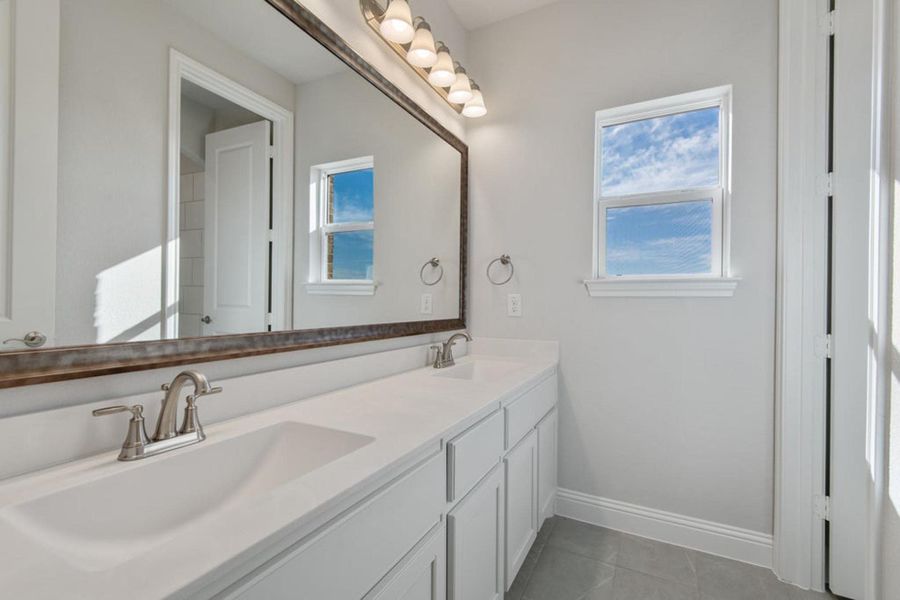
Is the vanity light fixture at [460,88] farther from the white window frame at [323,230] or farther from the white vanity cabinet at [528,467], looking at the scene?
the white vanity cabinet at [528,467]

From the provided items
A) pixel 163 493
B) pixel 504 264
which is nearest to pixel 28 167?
pixel 163 493

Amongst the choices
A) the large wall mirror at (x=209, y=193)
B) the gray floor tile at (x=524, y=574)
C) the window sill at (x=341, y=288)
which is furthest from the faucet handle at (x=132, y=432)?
the gray floor tile at (x=524, y=574)

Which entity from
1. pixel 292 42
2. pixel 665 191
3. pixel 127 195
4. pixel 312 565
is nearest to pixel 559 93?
pixel 665 191

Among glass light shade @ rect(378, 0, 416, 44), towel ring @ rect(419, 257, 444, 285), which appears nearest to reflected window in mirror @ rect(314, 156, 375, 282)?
towel ring @ rect(419, 257, 444, 285)

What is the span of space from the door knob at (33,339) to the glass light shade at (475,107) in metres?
1.98

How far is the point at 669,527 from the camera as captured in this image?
1909 mm

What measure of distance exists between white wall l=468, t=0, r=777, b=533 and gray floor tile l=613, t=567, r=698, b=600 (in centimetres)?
37

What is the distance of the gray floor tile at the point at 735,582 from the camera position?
157 centimetres

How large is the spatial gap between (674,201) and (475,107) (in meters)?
1.13

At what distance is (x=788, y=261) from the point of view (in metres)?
1.65

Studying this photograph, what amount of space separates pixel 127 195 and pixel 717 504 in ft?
7.99

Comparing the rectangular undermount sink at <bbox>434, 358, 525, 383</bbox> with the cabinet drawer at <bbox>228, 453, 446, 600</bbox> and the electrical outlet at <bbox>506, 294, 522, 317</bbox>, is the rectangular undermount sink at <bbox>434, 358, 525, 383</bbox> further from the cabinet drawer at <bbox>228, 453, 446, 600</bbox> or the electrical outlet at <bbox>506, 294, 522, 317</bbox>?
the cabinet drawer at <bbox>228, 453, 446, 600</bbox>

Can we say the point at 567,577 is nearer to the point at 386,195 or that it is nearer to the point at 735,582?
the point at 735,582

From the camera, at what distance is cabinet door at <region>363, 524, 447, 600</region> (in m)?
0.83
